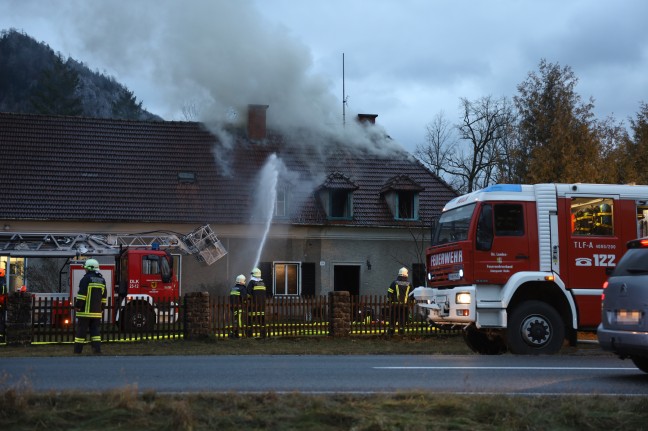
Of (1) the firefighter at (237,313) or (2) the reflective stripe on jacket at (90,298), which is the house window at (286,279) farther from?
(2) the reflective stripe on jacket at (90,298)

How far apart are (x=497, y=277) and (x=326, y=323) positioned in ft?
23.3

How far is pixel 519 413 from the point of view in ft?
25.6

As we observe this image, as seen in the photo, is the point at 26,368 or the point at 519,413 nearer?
the point at 519,413

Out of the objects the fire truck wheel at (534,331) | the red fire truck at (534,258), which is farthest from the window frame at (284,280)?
the fire truck wheel at (534,331)

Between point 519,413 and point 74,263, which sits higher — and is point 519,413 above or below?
below

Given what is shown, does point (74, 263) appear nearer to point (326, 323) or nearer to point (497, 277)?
point (326, 323)

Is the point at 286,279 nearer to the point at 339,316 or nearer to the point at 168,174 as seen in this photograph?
the point at 168,174

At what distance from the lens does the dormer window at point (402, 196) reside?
3384 centimetres

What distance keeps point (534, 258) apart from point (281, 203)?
18599 mm

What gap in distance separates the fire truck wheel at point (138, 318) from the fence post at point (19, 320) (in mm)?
2398

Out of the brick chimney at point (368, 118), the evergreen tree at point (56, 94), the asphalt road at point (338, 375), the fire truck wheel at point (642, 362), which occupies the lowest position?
the asphalt road at point (338, 375)

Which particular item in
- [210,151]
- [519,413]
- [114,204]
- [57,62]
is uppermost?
[57,62]

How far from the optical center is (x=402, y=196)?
113ft

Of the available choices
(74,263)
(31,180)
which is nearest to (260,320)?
(74,263)
